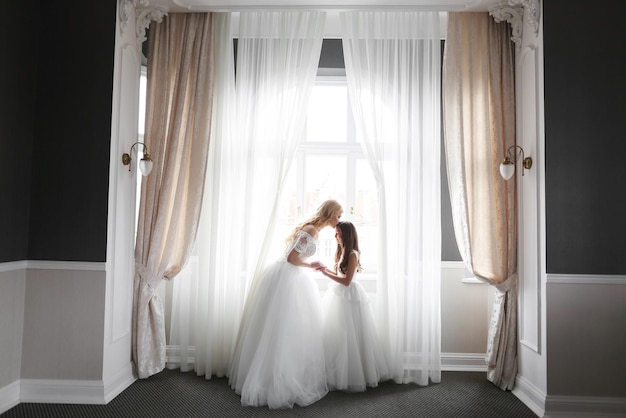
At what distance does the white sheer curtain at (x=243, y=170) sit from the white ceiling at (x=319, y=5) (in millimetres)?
117

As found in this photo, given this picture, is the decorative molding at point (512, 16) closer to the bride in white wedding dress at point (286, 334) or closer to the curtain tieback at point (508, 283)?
the curtain tieback at point (508, 283)

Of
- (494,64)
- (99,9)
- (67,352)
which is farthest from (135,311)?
(494,64)

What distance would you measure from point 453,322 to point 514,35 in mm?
2729

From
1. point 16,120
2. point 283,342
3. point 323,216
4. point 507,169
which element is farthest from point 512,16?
point 16,120

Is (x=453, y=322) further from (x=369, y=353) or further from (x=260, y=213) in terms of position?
(x=260, y=213)

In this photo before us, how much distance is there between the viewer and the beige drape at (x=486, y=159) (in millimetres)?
3799

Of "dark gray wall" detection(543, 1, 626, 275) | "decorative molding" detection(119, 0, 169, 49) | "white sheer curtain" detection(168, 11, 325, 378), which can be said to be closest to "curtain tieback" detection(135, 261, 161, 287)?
"white sheer curtain" detection(168, 11, 325, 378)

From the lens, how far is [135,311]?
386cm

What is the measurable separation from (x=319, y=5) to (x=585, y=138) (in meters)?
2.50

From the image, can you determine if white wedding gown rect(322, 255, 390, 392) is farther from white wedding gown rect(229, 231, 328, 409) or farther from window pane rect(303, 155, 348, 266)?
window pane rect(303, 155, 348, 266)

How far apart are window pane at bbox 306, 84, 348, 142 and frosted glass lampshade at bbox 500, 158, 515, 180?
5.70 ft

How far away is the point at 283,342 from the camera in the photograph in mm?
3436

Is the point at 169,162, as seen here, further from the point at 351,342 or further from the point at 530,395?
the point at 530,395

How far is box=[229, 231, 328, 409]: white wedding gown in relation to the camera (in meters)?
3.35
